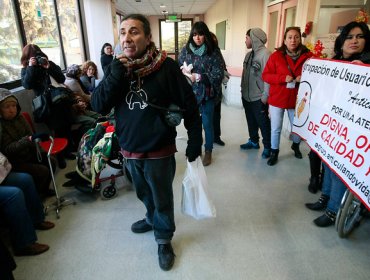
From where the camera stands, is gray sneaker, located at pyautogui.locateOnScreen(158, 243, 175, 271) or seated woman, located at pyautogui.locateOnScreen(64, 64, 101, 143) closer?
gray sneaker, located at pyautogui.locateOnScreen(158, 243, 175, 271)

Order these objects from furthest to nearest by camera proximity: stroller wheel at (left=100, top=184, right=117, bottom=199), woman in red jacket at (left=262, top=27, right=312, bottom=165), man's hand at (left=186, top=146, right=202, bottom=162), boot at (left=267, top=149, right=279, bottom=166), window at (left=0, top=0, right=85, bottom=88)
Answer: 1. window at (left=0, top=0, right=85, bottom=88)
2. boot at (left=267, top=149, right=279, bottom=166)
3. woman in red jacket at (left=262, top=27, right=312, bottom=165)
4. stroller wheel at (left=100, top=184, right=117, bottom=199)
5. man's hand at (left=186, top=146, right=202, bottom=162)

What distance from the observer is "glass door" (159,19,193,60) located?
13.9 m

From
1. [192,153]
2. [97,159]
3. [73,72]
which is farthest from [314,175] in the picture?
[73,72]

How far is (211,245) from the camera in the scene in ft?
6.13

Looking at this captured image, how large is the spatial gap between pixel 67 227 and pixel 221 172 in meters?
1.59

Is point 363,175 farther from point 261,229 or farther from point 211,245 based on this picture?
point 211,245

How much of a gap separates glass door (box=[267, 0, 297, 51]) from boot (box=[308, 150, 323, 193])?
315cm

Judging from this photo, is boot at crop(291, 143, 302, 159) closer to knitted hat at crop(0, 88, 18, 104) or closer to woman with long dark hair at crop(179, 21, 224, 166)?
woman with long dark hair at crop(179, 21, 224, 166)

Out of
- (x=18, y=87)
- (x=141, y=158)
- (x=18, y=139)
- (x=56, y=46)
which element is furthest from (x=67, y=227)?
(x=56, y=46)

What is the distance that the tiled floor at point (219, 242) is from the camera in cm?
166

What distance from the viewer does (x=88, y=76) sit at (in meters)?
4.41

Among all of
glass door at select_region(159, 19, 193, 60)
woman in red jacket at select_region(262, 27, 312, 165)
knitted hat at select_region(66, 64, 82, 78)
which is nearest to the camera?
woman in red jacket at select_region(262, 27, 312, 165)

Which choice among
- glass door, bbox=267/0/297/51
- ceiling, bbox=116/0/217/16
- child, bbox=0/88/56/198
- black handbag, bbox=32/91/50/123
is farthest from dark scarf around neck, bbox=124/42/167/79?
ceiling, bbox=116/0/217/16

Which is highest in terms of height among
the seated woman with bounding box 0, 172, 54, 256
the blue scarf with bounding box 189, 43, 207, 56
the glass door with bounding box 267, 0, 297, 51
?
the glass door with bounding box 267, 0, 297, 51
